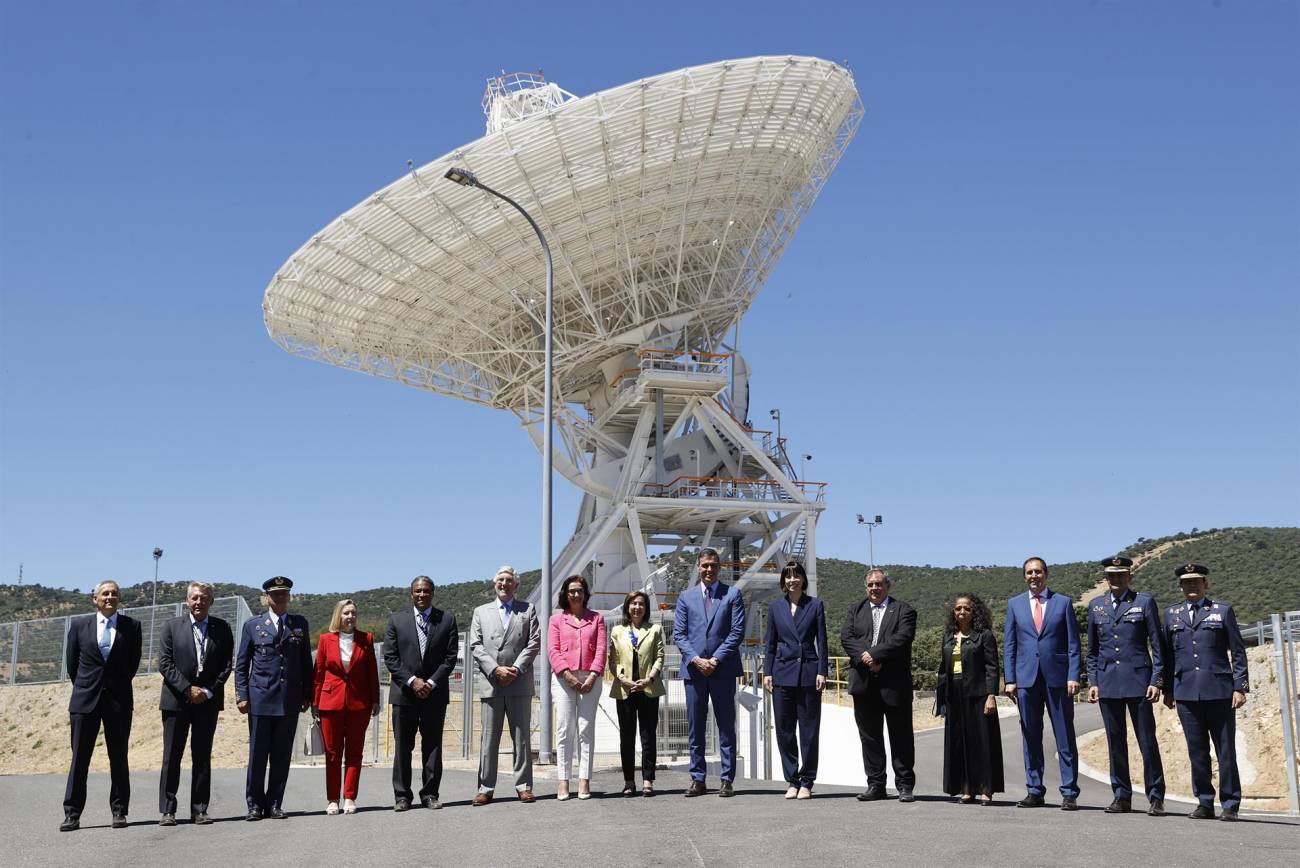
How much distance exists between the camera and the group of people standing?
11.4m

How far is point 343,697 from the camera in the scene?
1212cm

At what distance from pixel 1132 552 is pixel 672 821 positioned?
121 meters

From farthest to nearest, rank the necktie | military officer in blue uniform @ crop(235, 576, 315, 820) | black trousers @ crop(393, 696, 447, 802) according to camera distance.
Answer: black trousers @ crop(393, 696, 447, 802), military officer in blue uniform @ crop(235, 576, 315, 820), the necktie

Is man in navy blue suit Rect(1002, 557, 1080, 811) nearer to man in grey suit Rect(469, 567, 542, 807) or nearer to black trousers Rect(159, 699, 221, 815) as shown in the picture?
man in grey suit Rect(469, 567, 542, 807)

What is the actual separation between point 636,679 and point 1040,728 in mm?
3720

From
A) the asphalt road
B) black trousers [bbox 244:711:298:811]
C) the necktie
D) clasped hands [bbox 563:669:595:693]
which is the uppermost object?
the necktie

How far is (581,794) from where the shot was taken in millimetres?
12430

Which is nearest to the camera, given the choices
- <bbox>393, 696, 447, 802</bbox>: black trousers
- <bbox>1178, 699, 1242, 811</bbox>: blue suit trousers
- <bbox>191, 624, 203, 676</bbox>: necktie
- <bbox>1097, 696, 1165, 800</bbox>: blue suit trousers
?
<bbox>1178, 699, 1242, 811</bbox>: blue suit trousers

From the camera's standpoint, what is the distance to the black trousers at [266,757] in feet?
39.0

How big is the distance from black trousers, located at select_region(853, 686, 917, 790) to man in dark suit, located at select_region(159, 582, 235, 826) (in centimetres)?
585

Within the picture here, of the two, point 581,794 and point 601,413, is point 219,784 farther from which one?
point 601,413

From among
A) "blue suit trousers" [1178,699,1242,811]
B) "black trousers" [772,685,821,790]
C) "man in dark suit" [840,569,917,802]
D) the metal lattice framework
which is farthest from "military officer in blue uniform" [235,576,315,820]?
the metal lattice framework

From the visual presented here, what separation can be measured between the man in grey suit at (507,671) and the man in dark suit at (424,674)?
358 millimetres

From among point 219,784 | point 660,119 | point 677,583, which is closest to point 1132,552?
point 677,583
